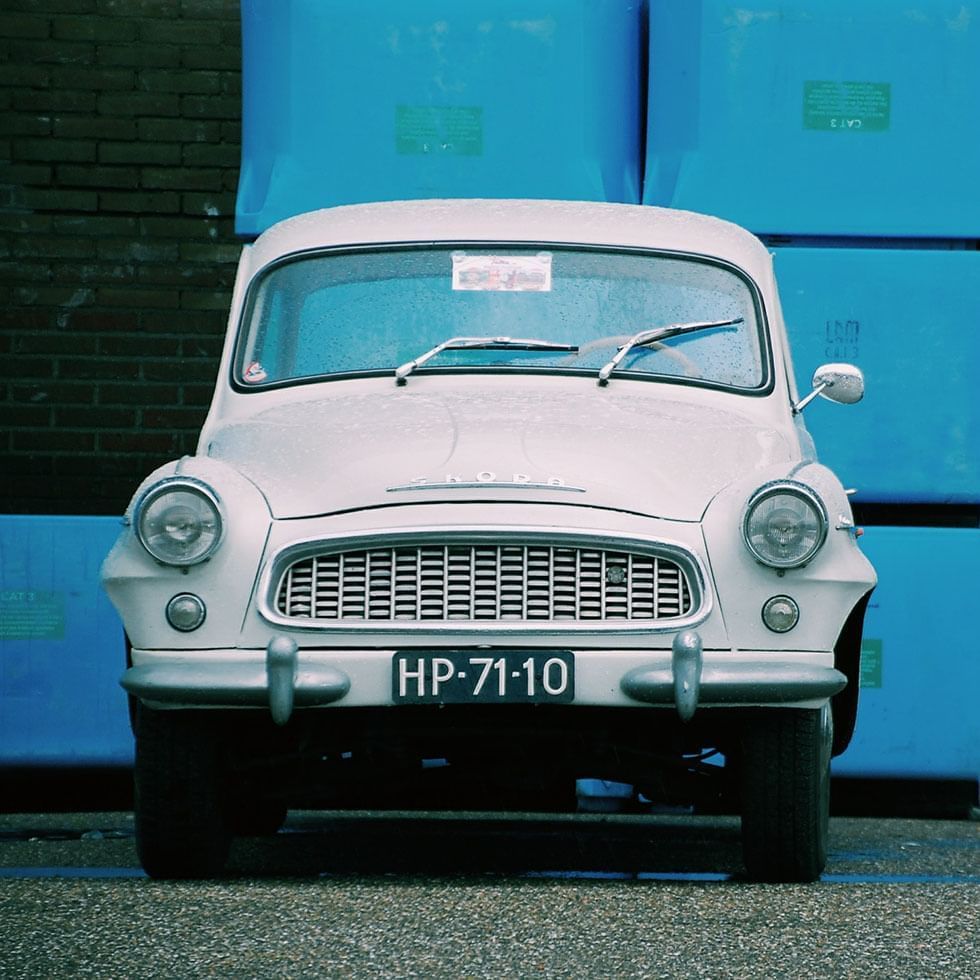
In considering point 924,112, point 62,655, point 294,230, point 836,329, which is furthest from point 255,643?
point 924,112

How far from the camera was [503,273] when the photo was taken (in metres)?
6.01

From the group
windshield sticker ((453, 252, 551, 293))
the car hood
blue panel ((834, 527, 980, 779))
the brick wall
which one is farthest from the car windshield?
the brick wall

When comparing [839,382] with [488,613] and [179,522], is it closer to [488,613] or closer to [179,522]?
[488,613]

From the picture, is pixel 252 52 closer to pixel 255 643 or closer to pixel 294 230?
pixel 294 230

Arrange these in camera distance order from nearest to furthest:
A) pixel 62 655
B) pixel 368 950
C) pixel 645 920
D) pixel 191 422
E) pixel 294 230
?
pixel 368 950
pixel 645 920
pixel 294 230
pixel 62 655
pixel 191 422

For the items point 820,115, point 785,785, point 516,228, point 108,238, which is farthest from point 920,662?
point 108,238

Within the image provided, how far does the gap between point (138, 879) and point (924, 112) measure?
12.9 feet

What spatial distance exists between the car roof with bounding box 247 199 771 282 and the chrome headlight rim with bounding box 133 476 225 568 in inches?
54.2

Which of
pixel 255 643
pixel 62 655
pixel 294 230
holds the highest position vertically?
pixel 294 230

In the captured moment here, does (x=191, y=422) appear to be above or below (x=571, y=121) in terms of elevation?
below

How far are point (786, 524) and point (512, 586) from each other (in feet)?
2.12

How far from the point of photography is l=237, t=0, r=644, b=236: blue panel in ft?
24.0

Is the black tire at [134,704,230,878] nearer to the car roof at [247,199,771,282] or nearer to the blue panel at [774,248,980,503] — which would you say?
the car roof at [247,199,771,282]

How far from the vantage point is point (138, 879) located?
16.8 feet
